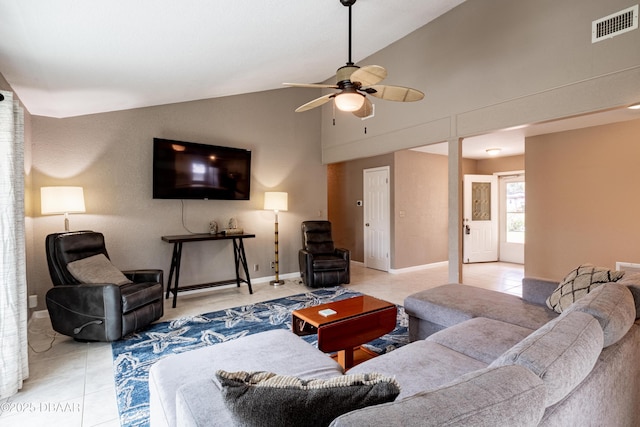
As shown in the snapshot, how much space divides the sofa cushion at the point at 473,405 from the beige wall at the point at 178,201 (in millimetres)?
4624

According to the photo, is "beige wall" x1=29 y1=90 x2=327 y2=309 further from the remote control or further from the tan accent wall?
the remote control

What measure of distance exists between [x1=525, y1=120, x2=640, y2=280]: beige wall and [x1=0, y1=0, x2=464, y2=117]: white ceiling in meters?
2.98

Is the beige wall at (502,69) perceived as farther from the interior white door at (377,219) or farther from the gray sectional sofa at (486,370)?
the gray sectional sofa at (486,370)

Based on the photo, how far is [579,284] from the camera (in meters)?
2.38

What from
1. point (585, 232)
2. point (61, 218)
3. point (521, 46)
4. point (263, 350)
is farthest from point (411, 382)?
point (585, 232)

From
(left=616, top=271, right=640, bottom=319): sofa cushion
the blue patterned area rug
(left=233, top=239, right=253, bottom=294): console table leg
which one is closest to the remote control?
the blue patterned area rug

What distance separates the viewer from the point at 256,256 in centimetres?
564

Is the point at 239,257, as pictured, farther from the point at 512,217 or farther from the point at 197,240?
the point at 512,217

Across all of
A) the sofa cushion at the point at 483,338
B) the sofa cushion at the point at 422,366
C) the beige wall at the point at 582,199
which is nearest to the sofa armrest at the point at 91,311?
the sofa cushion at the point at 422,366

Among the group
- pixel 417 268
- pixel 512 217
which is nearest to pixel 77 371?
pixel 417 268

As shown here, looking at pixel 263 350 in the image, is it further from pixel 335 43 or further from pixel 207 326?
pixel 335 43

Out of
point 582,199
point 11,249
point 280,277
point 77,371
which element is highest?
point 582,199

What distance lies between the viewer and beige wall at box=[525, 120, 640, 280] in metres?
4.53

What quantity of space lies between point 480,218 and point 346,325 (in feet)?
20.9
